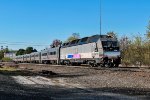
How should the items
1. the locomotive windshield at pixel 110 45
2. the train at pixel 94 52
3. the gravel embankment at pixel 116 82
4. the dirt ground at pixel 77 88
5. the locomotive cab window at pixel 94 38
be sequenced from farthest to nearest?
the locomotive cab window at pixel 94 38
the locomotive windshield at pixel 110 45
the train at pixel 94 52
the gravel embankment at pixel 116 82
the dirt ground at pixel 77 88

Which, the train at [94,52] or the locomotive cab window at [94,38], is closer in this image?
the train at [94,52]

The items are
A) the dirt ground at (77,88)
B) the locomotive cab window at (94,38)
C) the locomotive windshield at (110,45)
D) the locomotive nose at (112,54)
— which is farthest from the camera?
the locomotive cab window at (94,38)

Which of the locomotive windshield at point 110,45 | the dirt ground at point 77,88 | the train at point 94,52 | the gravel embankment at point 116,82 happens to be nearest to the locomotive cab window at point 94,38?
the train at point 94,52

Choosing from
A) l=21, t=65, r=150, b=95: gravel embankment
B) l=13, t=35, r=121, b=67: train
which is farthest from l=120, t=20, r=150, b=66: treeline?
l=21, t=65, r=150, b=95: gravel embankment

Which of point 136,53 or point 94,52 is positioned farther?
point 136,53

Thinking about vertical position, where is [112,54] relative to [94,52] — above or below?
below

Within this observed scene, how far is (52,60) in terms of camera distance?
234 feet

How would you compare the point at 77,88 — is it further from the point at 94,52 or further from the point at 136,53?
the point at 136,53

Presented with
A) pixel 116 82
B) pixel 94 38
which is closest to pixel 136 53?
pixel 94 38

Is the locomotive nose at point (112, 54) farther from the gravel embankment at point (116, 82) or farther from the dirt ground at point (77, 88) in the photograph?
the dirt ground at point (77, 88)

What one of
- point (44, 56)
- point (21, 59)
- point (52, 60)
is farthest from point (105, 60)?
point (21, 59)

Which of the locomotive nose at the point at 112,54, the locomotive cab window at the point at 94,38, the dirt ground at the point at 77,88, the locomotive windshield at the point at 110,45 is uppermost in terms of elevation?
the locomotive cab window at the point at 94,38

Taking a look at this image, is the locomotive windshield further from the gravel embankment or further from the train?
the gravel embankment

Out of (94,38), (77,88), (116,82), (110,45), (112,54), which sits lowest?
(77,88)
